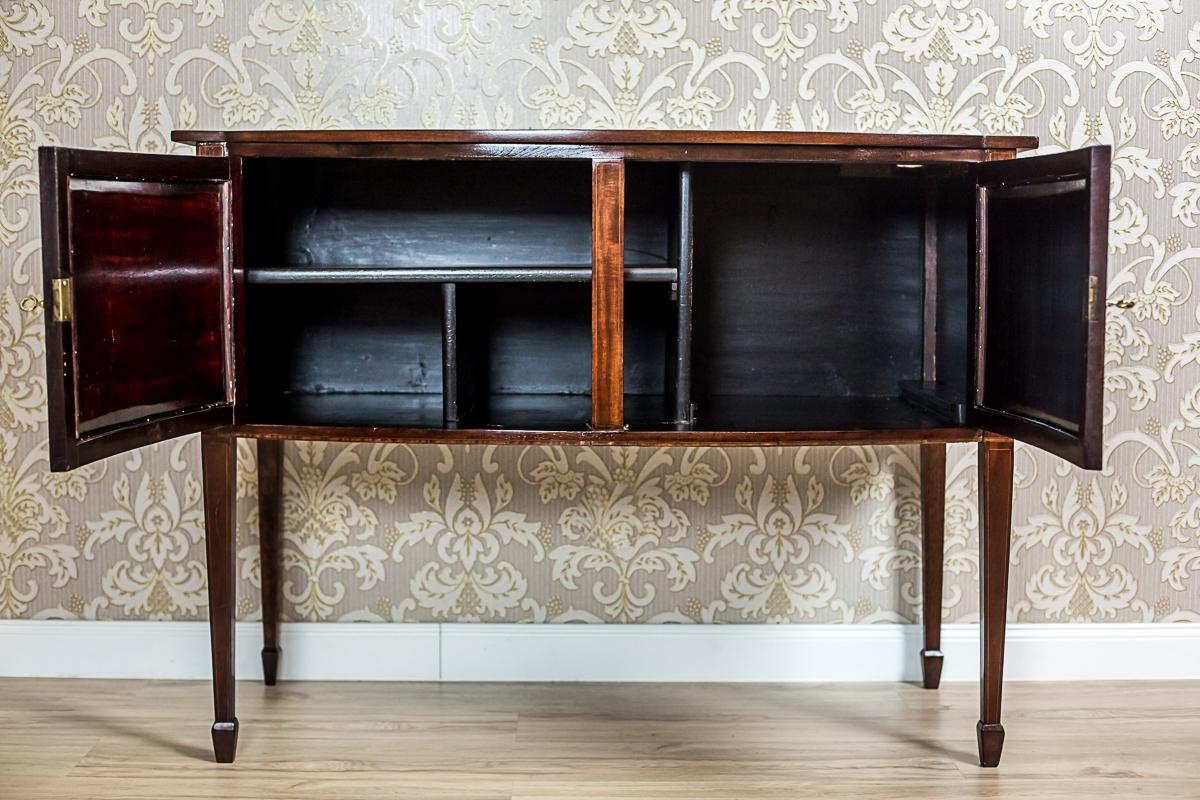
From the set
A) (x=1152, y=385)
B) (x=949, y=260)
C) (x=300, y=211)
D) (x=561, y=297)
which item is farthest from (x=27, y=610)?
(x=1152, y=385)

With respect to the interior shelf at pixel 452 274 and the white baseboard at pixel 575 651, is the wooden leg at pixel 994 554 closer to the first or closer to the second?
the white baseboard at pixel 575 651

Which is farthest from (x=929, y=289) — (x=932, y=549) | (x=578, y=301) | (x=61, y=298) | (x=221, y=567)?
(x=61, y=298)

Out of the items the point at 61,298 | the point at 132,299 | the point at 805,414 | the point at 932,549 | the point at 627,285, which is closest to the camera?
the point at 61,298

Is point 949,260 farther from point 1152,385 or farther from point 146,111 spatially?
point 146,111

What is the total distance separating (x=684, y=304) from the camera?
1739 millimetres

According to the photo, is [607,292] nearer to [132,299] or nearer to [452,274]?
[452,274]

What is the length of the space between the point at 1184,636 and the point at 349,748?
63.0 inches

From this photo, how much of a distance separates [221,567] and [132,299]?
48 cm

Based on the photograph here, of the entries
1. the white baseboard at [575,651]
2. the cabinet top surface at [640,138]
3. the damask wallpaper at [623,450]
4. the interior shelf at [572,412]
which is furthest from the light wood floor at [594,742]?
the cabinet top surface at [640,138]

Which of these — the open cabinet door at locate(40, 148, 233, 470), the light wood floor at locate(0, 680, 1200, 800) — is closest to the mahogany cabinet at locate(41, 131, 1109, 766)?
the open cabinet door at locate(40, 148, 233, 470)

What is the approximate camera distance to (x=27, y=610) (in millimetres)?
2264

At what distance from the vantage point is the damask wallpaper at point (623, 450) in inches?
84.5

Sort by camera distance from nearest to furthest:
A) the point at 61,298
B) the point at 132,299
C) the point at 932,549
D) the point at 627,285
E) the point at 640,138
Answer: the point at 61,298
the point at 132,299
the point at 640,138
the point at 627,285
the point at 932,549

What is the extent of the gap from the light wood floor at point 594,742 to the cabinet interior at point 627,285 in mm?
572
